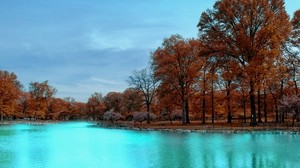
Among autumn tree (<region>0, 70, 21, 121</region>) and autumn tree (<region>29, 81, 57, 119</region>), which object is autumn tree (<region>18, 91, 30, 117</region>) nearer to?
autumn tree (<region>29, 81, 57, 119</region>)

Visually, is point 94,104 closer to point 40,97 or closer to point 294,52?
point 40,97

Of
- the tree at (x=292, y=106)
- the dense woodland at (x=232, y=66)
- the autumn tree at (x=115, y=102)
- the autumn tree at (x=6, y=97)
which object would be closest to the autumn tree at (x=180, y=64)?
the dense woodland at (x=232, y=66)

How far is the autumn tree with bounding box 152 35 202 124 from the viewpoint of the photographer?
49.0 meters

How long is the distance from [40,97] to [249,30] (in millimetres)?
81625

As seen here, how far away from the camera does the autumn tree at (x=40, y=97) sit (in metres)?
102

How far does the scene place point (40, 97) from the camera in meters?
106

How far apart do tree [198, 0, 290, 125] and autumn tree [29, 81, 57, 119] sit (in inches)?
2935

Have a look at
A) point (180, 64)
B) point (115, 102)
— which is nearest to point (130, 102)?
point (115, 102)

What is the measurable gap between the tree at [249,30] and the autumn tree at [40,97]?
245 feet

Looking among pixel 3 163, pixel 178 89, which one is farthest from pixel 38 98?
pixel 3 163

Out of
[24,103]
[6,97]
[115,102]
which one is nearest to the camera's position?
[6,97]

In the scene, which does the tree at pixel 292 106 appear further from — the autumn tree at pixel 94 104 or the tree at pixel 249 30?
the autumn tree at pixel 94 104

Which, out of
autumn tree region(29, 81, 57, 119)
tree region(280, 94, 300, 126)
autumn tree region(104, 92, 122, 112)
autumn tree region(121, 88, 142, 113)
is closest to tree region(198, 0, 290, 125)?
tree region(280, 94, 300, 126)

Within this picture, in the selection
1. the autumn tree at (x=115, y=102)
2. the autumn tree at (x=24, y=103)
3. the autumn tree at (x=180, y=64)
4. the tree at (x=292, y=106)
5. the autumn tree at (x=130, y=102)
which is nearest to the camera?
the tree at (x=292, y=106)
